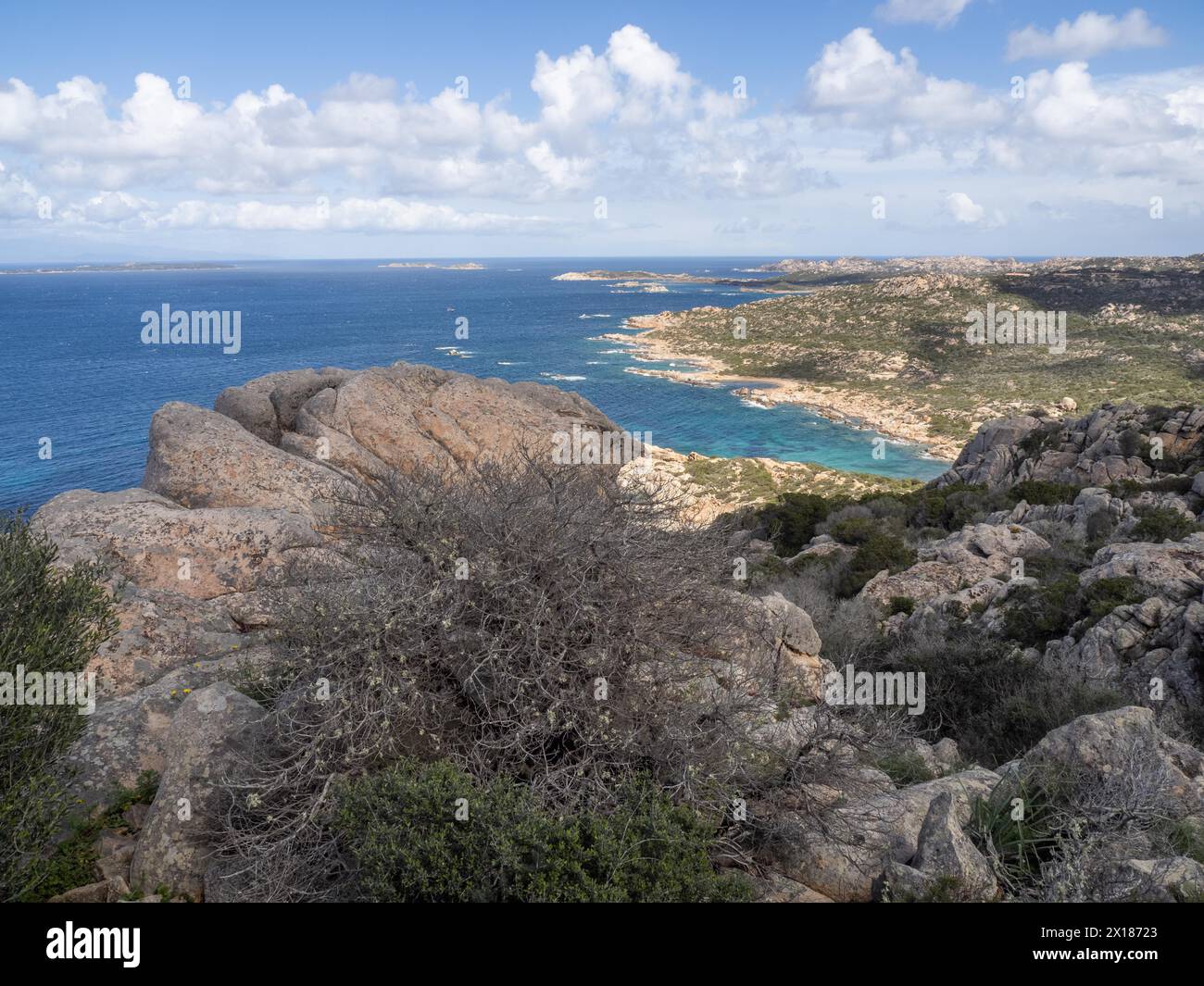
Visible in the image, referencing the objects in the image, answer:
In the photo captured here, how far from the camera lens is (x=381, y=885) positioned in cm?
521

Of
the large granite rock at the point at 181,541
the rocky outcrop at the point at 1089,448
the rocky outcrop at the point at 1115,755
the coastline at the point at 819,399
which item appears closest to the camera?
the rocky outcrop at the point at 1115,755

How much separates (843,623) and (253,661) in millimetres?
10642

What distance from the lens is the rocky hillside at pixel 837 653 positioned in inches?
242

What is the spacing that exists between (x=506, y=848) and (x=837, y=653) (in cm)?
985

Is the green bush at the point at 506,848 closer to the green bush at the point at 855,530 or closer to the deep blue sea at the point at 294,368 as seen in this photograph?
the green bush at the point at 855,530

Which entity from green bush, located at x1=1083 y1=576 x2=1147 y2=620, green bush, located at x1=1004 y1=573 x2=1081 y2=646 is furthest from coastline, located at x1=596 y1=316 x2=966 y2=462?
green bush, located at x1=1083 y1=576 x2=1147 y2=620

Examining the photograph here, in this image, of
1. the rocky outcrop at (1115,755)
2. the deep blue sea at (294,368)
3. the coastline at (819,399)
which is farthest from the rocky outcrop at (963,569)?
the coastline at (819,399)

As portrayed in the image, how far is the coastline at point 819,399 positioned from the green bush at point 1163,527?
34.7 metres

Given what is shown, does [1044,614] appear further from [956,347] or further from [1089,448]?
[956,347]

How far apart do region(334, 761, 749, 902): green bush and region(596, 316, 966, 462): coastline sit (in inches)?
2033

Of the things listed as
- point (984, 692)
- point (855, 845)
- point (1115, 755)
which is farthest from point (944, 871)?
point (984, 692)

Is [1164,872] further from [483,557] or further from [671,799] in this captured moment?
[483,557]

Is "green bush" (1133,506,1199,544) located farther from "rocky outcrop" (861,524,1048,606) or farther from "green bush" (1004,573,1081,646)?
"green bush" (1004,573,1081,646)

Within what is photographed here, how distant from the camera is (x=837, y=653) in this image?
45.1 feet
